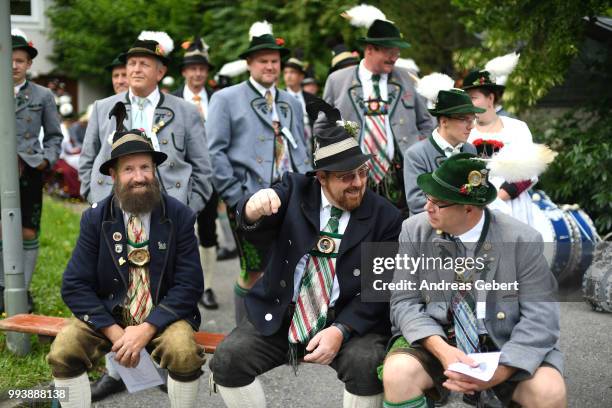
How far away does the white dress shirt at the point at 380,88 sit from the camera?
20.2ft

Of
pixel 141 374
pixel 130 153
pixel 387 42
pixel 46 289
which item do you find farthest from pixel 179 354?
pixel 46 289

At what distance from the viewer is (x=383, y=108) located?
6199mm

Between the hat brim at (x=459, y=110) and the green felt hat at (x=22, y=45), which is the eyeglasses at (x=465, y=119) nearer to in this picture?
the hat brim at (x=459, y=110)

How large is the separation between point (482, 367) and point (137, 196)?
7.18 feet

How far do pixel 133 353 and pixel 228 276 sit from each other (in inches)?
179

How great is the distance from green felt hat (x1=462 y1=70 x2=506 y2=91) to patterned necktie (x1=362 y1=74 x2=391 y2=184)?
72 centimetres

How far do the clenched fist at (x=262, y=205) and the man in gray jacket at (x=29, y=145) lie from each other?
304 cm

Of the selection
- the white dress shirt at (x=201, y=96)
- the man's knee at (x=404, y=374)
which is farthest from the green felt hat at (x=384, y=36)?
the man's knee at (x=404, y=374)

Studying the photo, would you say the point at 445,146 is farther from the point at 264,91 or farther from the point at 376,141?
the point at 264,91

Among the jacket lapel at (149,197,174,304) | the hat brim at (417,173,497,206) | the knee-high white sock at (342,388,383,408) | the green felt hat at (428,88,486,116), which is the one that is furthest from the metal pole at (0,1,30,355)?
the hat brim at (417,173,497,206)

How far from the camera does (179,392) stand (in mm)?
4301

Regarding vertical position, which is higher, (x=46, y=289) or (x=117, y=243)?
(x=117, y=243)

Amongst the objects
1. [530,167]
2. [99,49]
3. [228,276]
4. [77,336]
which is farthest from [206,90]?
[99,49]

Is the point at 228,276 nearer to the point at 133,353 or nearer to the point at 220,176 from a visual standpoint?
the point at 220,176
